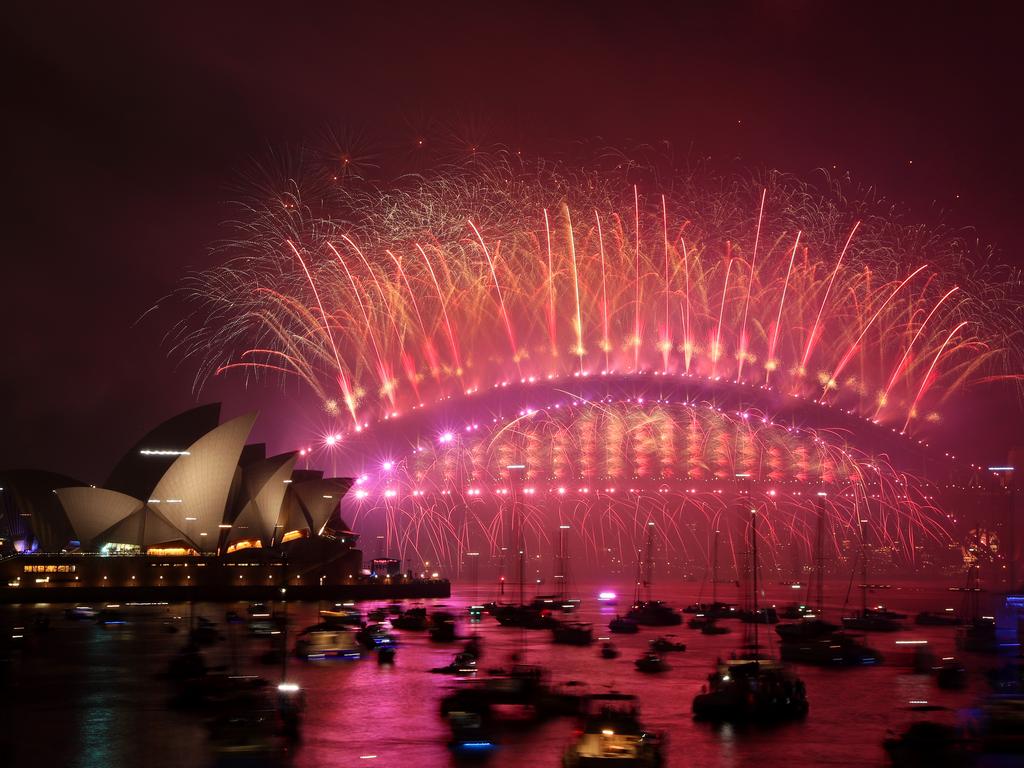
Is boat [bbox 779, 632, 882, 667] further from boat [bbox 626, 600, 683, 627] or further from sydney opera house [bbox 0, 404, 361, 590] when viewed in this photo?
sydney opera house [bbox 0, 404, 361, 590]

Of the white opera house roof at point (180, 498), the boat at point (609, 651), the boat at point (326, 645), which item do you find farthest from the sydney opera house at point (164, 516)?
the boat at point (609, 651)

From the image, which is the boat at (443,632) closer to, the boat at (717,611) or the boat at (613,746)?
the boat at (717,611)

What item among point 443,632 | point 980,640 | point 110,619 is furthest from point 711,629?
point 110,619

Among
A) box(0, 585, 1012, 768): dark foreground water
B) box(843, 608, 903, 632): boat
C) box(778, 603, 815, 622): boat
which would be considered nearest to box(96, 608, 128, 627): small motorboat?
box(0, 585, 1012, 768): dark foreground water

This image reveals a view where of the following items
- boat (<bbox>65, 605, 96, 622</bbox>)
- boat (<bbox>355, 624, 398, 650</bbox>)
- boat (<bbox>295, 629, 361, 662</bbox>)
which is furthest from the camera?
boat (<bbox>65, 605, 96, 622</bbox>)

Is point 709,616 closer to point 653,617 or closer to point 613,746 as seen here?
point 653,617

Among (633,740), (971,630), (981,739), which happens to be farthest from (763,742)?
(971,630)
